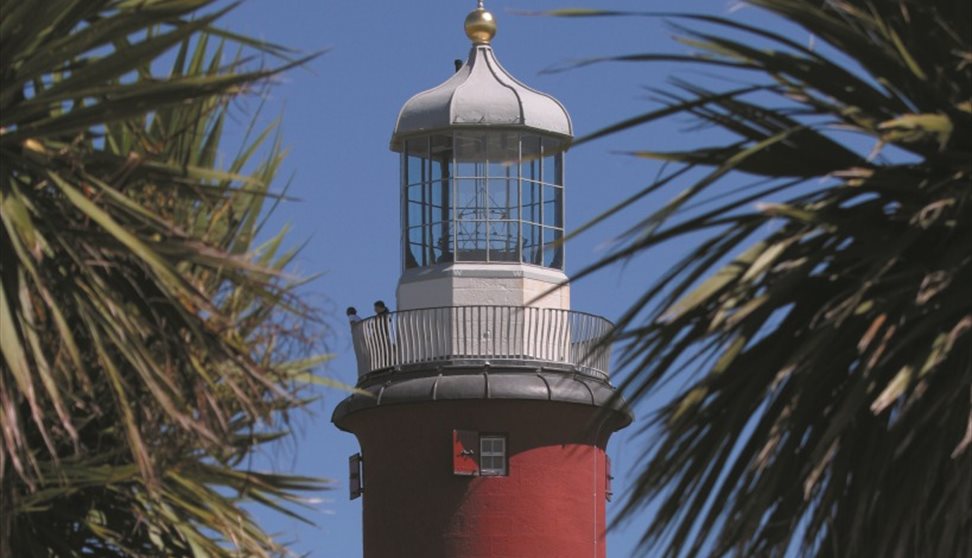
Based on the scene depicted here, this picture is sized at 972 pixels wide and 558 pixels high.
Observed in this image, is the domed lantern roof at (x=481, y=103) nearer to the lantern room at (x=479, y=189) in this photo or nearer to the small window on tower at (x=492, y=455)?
the lantern room at (x=479, y=189)

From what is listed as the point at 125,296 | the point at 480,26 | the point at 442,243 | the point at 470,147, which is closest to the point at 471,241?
the point at 442,243

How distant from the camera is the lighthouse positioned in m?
25.9

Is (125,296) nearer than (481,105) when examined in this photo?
Yes

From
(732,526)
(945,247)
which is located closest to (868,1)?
(945,247)

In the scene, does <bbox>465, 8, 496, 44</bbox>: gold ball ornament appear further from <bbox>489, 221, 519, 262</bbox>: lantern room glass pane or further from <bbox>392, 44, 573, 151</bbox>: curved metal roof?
<bbox>489, 221, 519, 262</bbox>: lantern room glass pane

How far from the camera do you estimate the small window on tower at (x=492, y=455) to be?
26.0 metres

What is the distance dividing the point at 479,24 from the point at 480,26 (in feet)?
0.12

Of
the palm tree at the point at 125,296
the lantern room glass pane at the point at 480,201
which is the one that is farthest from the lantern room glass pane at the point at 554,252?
the palm tree at the point at 125,296

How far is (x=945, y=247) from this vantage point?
810 cm

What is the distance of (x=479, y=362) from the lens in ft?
86.0

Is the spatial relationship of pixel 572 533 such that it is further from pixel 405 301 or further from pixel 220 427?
pixel 220 427

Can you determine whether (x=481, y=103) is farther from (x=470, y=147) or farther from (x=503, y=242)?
(x=503, y=242)

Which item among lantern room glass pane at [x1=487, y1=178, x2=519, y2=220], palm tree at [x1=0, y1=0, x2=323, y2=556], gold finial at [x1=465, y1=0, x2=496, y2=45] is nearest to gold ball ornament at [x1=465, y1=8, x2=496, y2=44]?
gold finial at [x1=465, y1=0, x2=496, y2=45]

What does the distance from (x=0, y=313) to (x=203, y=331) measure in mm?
921
